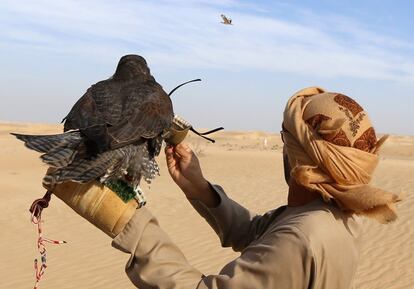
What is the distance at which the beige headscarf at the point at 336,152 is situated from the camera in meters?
1.74

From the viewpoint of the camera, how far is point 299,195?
74.2 inches

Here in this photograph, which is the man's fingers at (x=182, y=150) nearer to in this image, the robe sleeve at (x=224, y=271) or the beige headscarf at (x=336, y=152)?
the beige headscarf at (x=336, y=152)

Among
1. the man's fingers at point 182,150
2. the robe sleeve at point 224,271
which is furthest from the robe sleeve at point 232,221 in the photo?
the robe sleeve at point 224,271

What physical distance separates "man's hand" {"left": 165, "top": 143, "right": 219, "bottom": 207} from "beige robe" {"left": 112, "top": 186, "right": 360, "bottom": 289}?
494 mm

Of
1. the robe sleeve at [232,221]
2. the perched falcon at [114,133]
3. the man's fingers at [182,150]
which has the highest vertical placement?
the perched falcon at [114,133]

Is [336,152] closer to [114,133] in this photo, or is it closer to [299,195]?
[299,195]

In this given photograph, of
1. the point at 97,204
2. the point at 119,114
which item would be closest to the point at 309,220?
the point at 97,204

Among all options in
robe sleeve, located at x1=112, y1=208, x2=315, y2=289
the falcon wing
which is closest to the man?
robe sleeve, located at x1=112, y1=208, x2=315, y2=289

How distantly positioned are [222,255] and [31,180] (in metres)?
9.88

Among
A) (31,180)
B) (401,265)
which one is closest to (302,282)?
(401,265)

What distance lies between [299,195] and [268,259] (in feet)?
1.12

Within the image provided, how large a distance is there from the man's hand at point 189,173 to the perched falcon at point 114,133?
7cm

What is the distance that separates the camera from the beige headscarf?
174 cm

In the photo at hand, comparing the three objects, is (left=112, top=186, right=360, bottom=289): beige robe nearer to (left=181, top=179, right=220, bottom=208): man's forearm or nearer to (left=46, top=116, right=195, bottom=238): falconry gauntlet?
(left=46, top=116, right=195, bottom=238): falconry gauntlet
